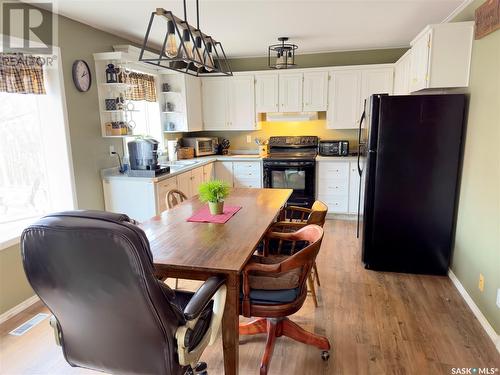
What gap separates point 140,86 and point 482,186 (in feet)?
11.8

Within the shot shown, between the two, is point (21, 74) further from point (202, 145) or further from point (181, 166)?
point (202, 145)

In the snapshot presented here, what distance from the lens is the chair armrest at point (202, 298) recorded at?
4.34 feet

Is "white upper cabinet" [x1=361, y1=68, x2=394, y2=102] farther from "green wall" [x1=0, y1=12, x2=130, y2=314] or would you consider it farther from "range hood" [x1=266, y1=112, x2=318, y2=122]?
"green wall" [x1=0, y1=12, x2=130, y2=314]

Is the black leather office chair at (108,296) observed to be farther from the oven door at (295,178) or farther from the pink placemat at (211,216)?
the oven door at (295,178)

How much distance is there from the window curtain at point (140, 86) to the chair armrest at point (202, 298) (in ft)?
8.72

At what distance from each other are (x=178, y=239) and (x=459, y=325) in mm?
2047

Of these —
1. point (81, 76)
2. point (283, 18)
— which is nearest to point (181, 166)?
point (81, 76)

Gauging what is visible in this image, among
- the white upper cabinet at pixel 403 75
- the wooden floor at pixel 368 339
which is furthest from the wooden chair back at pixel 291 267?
the white upper cabinet at pixel 403 75

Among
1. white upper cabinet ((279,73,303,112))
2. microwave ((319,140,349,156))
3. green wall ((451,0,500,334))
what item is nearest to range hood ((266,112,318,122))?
white upper cabinet ((279,73,303,112))

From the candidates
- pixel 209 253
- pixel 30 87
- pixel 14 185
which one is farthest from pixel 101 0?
pixel 209 253

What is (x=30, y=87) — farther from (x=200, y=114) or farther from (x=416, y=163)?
(x=416, y=163)

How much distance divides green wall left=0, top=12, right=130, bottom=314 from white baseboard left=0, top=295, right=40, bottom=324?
0.12ft

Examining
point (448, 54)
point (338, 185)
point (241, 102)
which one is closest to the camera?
point (448, 54)

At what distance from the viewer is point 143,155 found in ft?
11.5
